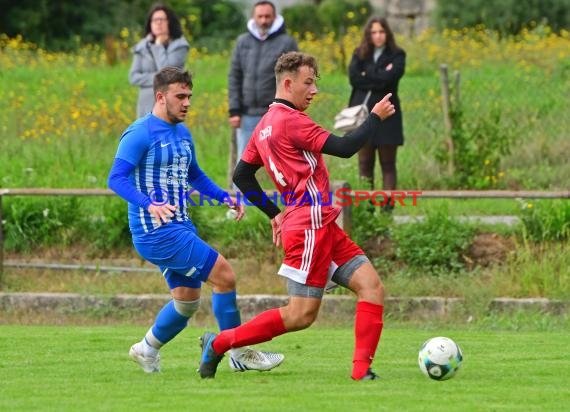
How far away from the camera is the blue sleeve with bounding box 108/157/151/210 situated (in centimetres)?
830

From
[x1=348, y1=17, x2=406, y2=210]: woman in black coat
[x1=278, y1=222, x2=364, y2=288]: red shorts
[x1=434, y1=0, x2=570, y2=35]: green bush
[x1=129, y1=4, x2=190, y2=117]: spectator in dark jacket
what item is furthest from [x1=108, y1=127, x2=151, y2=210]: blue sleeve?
[x1=434, y1=0, x2=570, y2=35]: green bush

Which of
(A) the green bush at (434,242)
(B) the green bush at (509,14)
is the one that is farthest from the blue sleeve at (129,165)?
(B) the green bush at (509,14)

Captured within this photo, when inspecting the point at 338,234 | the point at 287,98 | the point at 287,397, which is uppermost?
the point at 287,98

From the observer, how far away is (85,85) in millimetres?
21266

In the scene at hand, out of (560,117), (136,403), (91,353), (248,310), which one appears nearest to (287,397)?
(136,403)

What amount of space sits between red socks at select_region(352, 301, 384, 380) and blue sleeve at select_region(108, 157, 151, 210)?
1387 millimetres

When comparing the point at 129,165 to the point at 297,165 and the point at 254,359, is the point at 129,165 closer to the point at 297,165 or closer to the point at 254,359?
the point at 297,165

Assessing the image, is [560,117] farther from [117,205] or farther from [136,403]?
[136,403]

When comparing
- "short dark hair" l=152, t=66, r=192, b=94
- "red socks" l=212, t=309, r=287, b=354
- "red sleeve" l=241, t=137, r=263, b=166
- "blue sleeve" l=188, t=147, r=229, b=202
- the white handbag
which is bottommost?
"red socks" l=212, t=309, r=287, b=354

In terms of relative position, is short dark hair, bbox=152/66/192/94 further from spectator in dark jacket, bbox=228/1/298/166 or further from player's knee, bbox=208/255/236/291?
spectator in dark jacket, bbox=228/1/298/166

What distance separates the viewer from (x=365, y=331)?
8.25m

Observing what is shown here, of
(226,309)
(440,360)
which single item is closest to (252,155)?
(226,309)

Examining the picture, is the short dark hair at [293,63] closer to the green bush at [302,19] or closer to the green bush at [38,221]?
the green bush at [38,221]

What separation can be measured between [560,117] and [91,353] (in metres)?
8.82
